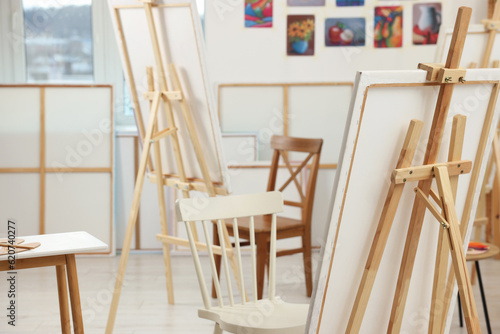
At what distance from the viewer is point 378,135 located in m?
1.64

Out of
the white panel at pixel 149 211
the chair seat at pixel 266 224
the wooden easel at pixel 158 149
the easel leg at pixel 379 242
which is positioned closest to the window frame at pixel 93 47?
the white panel at pixel 149 211

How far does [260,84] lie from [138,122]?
5.13 feet

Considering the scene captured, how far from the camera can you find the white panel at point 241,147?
4672mm

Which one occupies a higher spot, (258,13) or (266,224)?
(258,13)

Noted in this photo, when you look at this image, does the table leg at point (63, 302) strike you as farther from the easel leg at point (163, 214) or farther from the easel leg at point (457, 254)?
the easel leg at point (457, 254)

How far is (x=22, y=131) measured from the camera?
14.8 feet

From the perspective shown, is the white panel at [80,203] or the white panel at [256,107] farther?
the white panel at [256,107]

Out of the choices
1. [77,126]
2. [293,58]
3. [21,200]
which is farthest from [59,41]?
[293,58]

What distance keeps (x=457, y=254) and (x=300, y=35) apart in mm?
3324

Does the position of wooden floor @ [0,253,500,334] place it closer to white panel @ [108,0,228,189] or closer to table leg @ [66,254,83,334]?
white panel @ [108,0,228,189]

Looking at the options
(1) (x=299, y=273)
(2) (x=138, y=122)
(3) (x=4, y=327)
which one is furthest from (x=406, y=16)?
(3) (x=4, y=327)

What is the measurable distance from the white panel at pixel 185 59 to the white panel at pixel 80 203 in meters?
1.47

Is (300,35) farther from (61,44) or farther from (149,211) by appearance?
(61,44)

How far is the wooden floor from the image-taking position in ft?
10.6
